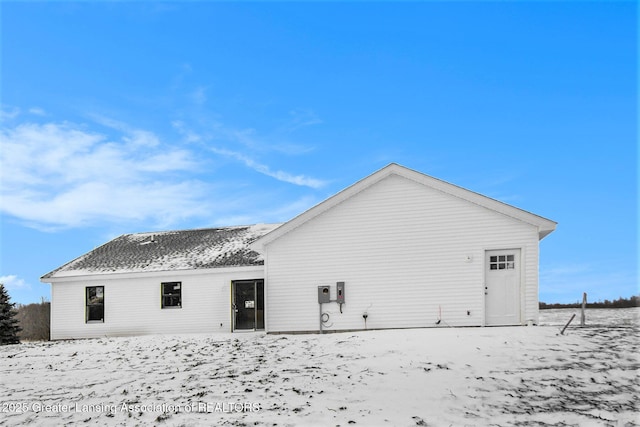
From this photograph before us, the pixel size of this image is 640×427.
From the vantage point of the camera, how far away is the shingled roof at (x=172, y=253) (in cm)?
2672

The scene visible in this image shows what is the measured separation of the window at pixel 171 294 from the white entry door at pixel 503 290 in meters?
13.5

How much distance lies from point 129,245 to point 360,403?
2226cm

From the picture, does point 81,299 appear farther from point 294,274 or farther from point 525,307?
point 525,307

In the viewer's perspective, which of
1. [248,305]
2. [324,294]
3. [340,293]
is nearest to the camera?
[340,293]

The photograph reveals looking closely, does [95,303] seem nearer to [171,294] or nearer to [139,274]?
[139,274]

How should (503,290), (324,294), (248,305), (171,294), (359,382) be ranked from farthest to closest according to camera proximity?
(171,294) → (248,305) → (324,294) → (503,290) → (359,382)

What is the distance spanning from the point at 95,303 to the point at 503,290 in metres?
18.6

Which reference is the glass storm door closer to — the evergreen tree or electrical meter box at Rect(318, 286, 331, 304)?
electrical meter box at Rect(318, 286, 331, 304)

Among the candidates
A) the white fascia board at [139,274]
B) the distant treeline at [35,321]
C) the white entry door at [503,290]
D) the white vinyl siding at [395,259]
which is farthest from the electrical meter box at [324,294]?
the distant treeline at [35,321]

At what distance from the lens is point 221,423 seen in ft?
39.7

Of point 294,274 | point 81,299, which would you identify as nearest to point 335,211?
point 294,274

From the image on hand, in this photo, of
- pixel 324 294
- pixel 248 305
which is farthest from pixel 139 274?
pixel 324 294

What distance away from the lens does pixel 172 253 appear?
29.0 m

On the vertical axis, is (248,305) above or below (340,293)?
below
